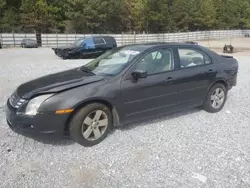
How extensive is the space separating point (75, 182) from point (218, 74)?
3.44m

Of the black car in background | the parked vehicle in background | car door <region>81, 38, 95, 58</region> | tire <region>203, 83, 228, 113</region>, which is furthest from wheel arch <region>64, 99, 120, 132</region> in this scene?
the parked vehicle in background

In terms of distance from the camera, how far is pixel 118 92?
3721mm

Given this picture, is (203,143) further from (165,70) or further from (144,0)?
(144,0)

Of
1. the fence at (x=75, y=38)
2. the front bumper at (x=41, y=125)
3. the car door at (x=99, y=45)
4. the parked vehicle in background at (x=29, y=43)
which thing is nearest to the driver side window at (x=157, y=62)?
the front bumper at (x=41, y=125)

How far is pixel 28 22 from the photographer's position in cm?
3581

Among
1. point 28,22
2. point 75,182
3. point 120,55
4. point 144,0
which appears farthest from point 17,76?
point 144,0

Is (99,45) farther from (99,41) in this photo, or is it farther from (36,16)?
(36,16)

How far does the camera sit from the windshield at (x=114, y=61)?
3975 mm

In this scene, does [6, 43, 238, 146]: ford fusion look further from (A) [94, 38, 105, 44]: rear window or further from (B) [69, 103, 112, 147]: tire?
(A) [94, 38, 105, 44]: rear window

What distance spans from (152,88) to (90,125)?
1160 mm

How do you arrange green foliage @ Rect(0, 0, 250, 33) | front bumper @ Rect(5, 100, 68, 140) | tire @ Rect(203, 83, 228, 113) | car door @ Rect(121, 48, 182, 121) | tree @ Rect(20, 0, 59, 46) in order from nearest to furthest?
front bumper @ Rect(5, 100, 68, 140) < car door @ Rect(121, 48, 182, 121) < tire @ Rect(203, 83, 228, 113) < tree @ Rect(20, 0, 59, 46) < green foliage @ Rect(0, 0, 250, 33)

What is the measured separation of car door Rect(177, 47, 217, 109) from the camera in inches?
175

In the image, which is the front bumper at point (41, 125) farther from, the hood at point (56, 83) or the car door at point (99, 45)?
the car door at point (99, 45)

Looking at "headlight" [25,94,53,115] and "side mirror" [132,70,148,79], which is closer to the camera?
"headlight" [25,94,53,115]
